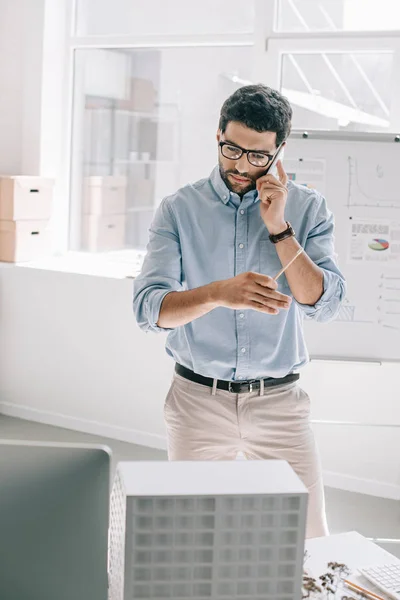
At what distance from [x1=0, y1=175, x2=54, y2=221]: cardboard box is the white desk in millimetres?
3416

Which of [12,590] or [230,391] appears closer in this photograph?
[12,590]

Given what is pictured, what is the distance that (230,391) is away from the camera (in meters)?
2.17

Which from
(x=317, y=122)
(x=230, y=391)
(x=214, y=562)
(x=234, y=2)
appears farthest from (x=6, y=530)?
(x=234, y=2)

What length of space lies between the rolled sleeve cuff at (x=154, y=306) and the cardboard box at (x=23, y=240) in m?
2.84

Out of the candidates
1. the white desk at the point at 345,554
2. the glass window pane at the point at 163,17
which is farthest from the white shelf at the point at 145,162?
the white desk at the point at 345,554

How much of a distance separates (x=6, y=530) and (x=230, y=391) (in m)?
1.06

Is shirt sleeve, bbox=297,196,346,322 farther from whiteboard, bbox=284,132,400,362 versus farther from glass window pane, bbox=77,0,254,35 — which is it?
glass window pane, bbox=77,0,254,35

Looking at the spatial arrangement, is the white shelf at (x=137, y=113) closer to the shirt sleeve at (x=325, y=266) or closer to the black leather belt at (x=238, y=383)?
the shirt sleeve at (x=325, y=266)

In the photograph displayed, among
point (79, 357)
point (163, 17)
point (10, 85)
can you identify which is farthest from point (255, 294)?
point (10, 85)

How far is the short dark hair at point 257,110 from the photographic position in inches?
79.8

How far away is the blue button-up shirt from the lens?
2160 millimetres

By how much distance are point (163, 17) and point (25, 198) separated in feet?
4.35

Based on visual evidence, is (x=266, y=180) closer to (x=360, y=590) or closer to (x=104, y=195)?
(x=360, y=590)

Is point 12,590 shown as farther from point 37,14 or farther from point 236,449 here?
point 37,14
